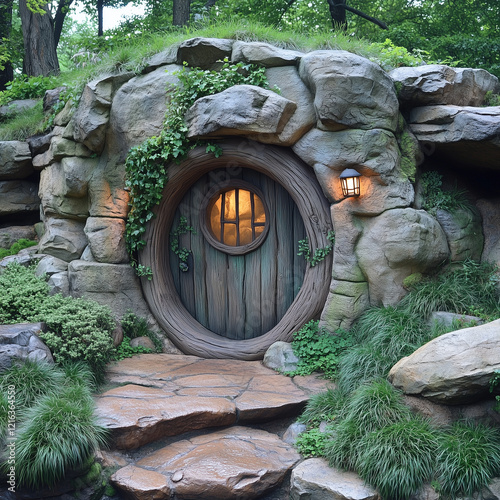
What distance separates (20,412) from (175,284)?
2874mm

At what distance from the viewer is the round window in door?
6.12 metres

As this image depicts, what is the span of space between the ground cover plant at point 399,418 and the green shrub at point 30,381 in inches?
86.9

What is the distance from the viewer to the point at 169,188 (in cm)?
605

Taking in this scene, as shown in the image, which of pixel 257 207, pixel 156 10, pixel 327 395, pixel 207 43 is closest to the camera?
pixel 327 395

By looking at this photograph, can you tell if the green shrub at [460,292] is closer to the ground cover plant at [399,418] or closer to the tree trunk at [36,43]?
the ground cover plant at [399,418]

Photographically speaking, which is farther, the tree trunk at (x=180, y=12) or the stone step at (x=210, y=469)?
the tree trunk at (x=180, y=12)

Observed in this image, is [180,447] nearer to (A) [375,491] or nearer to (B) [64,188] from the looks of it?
(A) [375,491]

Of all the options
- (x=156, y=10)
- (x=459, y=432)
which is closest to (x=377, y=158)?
(x=459, y=432)

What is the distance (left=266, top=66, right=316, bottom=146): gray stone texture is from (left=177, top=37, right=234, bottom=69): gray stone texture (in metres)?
0.73

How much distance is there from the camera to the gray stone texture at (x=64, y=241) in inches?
257

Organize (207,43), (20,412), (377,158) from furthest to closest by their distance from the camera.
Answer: (207,43) < (377,158) < (20,412)

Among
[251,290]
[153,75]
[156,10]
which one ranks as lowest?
[251,290]

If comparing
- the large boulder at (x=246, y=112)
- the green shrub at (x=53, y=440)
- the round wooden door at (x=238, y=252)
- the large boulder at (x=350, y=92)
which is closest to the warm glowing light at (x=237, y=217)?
the round wooden door at (x=238, y=252)

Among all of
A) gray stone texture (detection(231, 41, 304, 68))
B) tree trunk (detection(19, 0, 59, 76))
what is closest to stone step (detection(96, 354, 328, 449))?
gray stone texture (detection(231, 41, 304, 68))
